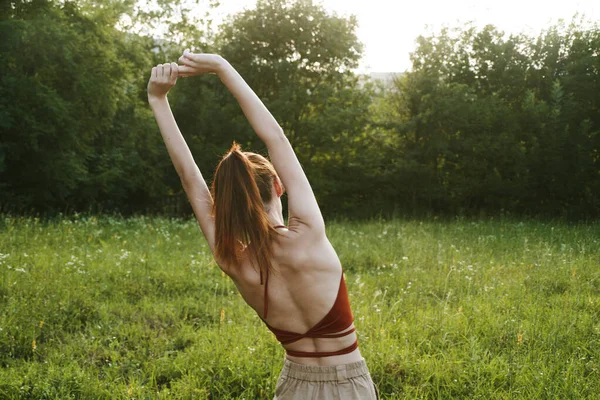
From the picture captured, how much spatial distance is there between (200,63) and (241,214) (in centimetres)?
68

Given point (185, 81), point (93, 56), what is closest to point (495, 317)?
point (93, 56)

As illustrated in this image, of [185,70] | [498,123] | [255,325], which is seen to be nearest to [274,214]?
[185,70]

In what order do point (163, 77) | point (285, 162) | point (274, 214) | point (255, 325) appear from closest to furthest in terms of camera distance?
point (285, 162)
point (274, 214)
point (163, 77)
point (255, 325)

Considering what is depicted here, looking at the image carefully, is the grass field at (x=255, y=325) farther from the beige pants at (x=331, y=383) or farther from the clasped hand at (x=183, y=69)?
the clasped hand at (x=183, y=69)

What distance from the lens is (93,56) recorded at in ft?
49.2

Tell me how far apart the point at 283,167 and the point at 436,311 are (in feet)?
13.0

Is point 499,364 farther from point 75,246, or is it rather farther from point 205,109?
point 205,109

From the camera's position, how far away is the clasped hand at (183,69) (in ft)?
7.18

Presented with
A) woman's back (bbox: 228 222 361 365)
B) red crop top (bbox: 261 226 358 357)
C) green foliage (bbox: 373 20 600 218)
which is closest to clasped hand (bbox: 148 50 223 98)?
woman's back (bbox: 228 222 361 365)

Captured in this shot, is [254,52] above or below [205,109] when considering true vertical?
above

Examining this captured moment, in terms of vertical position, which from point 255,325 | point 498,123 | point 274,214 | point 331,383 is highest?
point 498,123

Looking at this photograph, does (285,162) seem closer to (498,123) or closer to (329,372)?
(329,372)

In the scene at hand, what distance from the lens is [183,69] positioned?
7.50 ft

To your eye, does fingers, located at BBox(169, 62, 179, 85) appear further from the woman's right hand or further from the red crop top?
the red crop top
